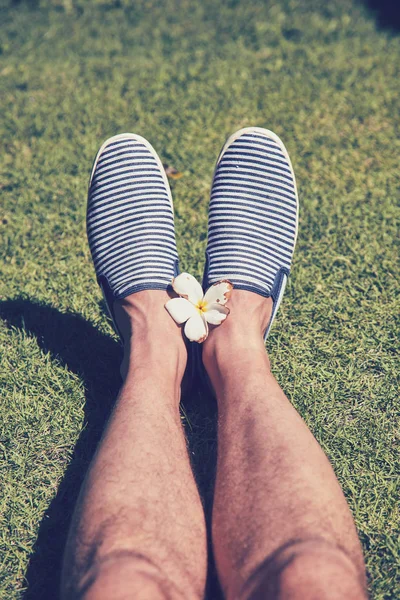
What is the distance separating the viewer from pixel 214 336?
6.27 feet

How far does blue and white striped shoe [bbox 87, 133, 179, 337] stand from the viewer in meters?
2.09

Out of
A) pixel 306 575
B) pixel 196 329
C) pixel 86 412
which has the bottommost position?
pixel 86 412

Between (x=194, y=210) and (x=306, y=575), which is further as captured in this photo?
(x=194, y=210)

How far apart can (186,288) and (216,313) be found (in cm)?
15

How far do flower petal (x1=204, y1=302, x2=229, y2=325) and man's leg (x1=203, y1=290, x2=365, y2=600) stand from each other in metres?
0.17

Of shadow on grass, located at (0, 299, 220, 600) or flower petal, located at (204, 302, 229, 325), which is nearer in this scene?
shadow on grass, located at (0, 299, 220, 600)

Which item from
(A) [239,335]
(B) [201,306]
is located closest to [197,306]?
(B) [201,306]

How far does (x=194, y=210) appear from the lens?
271 cm

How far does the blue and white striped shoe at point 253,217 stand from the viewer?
6.96 feet

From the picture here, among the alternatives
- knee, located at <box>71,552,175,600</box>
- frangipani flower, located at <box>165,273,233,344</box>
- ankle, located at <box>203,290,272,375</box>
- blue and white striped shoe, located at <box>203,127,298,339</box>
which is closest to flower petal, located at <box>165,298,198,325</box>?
frangipani flower, located at <box>165,273,233,344</box>

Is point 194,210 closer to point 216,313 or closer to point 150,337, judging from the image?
point 216,313

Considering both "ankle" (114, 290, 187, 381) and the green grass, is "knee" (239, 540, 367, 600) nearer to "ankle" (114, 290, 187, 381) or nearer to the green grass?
the green grass

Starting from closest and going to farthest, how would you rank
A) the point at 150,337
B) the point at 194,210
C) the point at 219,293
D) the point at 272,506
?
the point at 272,506
the point at 150,337
the point at 219,293
the point at 194,210

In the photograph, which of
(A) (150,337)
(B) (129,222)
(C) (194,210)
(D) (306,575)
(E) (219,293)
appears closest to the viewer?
(D) (306,575)
